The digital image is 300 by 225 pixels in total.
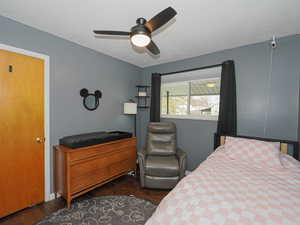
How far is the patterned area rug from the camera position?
5.34ft

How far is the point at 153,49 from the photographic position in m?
1.69

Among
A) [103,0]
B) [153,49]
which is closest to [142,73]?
[153,49]

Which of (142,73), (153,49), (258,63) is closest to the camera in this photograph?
(153,49)

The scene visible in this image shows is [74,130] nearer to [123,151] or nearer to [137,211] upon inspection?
[123,151]

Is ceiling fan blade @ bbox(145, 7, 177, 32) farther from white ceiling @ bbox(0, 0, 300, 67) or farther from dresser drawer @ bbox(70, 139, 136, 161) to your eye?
dresser drawer @ bbox(70, 139, 136, 161)

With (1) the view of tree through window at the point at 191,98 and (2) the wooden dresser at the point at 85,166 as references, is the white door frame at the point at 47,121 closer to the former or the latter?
(2) the wooden dresser at the point at 85,166

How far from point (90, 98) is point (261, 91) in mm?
2932

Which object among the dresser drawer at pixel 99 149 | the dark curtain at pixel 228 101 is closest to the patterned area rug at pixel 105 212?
the dresser drawer at pixel 99 149

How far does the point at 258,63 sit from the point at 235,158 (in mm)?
1603

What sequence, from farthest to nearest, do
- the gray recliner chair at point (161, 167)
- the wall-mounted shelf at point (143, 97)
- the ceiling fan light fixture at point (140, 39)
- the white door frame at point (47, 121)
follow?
the wall-mounted shelf at point (143, 97) → the gray recliner chair at point (161, 167) → the white door frame at point (47, 121) → the ceiling fan light fixture at point (140, 39)

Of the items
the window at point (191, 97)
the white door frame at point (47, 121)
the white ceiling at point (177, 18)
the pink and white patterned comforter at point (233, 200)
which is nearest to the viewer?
the pink and white patterned comforter at point (233, 200)

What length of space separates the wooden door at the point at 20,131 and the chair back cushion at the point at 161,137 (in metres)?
1.79

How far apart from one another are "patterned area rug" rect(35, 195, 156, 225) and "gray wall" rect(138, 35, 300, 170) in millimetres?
1499

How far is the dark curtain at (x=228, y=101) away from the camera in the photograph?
237 cm
